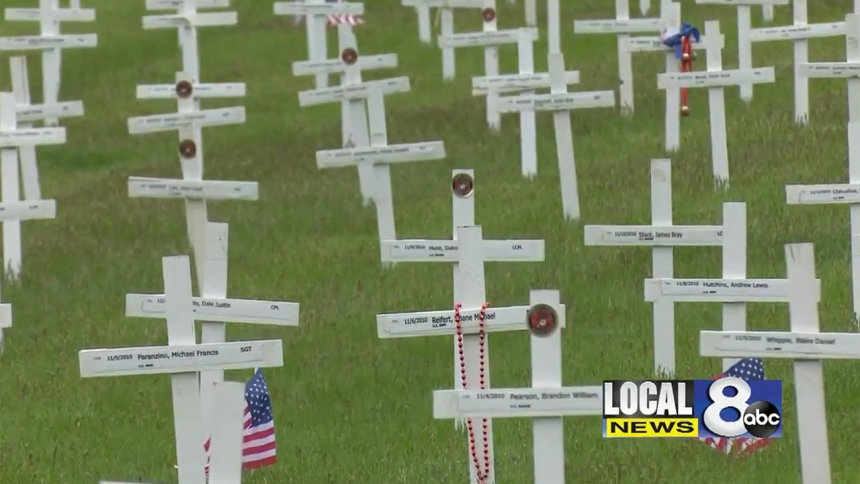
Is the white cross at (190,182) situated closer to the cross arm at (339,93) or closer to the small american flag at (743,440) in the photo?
the cross arm at (339,93)

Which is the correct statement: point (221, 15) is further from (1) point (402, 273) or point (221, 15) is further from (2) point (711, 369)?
(2) point (711, 369)

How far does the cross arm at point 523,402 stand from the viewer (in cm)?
693

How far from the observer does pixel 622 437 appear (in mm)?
8523

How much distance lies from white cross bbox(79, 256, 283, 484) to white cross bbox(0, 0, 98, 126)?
1114 centimetres

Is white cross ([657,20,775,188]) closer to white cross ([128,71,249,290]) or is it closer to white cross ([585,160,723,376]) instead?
white cross ([128,71,249,290])

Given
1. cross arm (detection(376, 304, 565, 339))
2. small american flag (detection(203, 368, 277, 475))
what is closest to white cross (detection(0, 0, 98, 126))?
small american flag (detection(203, 368, 277, 475))

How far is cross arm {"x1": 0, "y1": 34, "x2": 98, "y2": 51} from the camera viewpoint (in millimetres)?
18484

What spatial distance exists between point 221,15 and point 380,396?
8244mm

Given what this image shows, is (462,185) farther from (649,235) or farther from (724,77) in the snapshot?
(724,77)

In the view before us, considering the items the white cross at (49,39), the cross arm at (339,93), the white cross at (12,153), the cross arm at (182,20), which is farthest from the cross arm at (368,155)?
the white cross at (49,39)

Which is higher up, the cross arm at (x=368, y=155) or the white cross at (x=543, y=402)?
the cross arm at (x=368, y=155)

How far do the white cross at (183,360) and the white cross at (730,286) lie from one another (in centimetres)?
205

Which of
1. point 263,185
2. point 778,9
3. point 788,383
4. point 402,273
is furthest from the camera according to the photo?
point 778,9

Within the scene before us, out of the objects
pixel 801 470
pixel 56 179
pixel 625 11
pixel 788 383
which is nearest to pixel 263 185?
pixel 56 179
